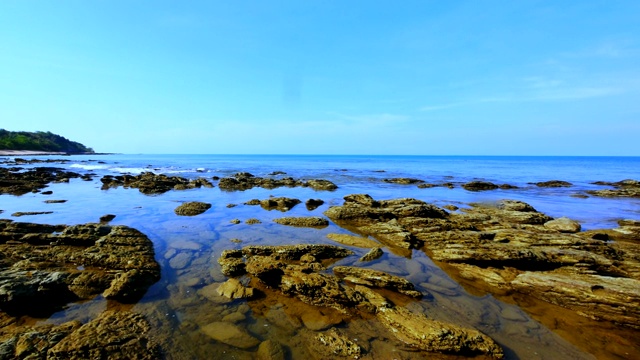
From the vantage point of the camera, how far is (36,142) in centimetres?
12662

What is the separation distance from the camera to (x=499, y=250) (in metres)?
10.1

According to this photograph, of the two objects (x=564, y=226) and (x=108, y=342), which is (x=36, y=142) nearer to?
(x=108, y=342)

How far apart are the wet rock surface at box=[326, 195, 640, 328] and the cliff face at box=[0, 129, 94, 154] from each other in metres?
161

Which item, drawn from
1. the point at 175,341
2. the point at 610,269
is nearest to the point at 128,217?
the point at 175,341

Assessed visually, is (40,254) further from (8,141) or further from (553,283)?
(8,141)

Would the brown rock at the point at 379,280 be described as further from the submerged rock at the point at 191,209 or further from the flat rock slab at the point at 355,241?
the submerged rock at the point at 191,209

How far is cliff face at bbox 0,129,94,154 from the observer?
376 ft

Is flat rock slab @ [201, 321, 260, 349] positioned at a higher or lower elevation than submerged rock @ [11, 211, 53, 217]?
lower

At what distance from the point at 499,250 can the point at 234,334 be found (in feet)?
30.6

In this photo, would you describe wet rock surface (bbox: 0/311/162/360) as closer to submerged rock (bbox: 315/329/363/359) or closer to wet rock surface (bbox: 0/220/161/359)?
wet rock surface (bbox: 0/220/161/359)

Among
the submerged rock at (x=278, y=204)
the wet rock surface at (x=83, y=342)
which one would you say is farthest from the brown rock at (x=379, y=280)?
the submerged rock at (x=278, y=204)

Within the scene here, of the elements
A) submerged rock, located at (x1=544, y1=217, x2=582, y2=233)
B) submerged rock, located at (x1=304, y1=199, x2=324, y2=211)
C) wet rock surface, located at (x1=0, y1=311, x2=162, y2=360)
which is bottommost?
submerged rock, located at (x1=304, y1=199, x2=324, y2=211)

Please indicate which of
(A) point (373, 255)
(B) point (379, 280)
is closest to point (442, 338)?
(B) point (379, 280)

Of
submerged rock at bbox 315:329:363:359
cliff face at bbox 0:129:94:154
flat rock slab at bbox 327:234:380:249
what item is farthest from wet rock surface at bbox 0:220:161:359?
cliff face at bbox 0:129:94:154
